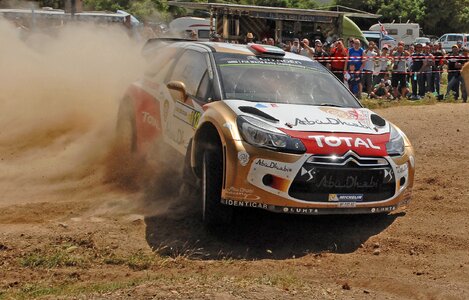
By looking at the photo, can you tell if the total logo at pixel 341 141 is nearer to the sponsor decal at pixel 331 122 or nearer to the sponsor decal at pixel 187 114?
the sponsor decal at pixel 331 122

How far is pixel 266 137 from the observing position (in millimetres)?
5207

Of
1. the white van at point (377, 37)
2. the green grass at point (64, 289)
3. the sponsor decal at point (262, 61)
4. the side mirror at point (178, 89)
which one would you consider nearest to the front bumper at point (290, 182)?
the green grass at point (64, 289)

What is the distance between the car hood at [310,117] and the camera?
542 cm

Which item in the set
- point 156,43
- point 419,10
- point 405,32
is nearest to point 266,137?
point 156,43

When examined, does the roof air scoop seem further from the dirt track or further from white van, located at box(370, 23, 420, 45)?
white van, located at box(370, 23, 420, 45)

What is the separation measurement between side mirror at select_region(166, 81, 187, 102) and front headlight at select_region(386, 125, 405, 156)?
2132 mm

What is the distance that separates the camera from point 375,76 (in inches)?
675

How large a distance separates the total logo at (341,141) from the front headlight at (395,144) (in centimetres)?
18

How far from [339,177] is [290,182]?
419 millimetres

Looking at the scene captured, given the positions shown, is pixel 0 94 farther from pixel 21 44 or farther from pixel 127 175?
pixel 127 175

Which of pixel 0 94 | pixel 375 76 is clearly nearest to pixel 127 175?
pixel 0 94

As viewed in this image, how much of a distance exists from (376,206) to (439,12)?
49.8 meters

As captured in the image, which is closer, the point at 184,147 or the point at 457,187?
the point at 184,147

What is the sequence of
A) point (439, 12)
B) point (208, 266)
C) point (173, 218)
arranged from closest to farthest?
point (208, 266)
point (173, 218)
point (439, 12)
